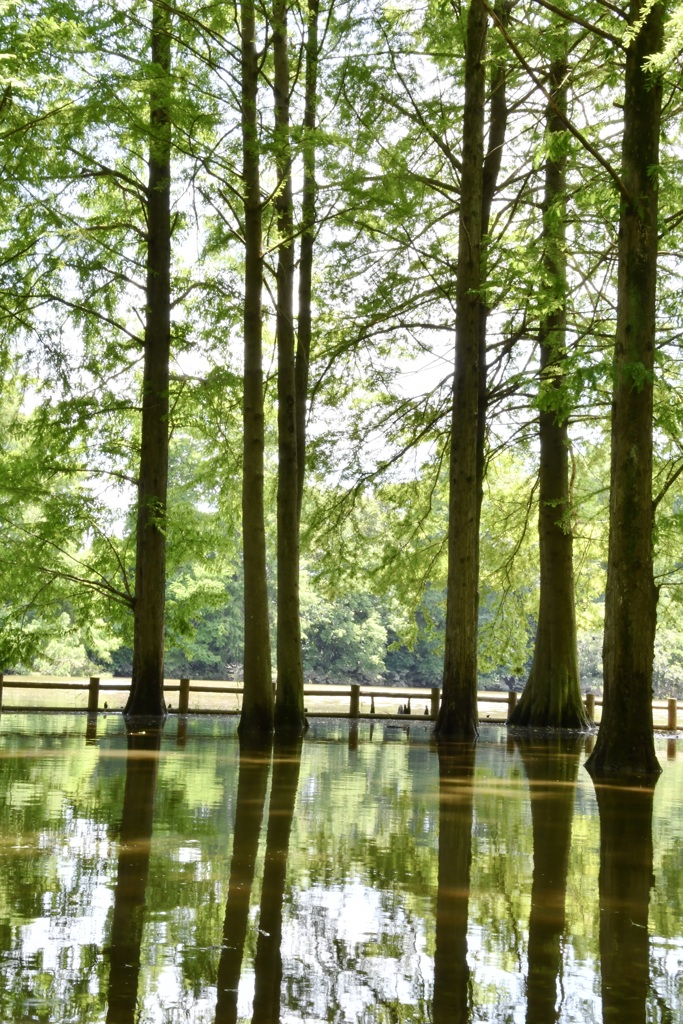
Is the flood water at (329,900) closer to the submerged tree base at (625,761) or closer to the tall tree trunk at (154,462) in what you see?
the submerged tree base at (625,761)

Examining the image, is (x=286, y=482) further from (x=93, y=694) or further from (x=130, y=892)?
(x=130, y=892)

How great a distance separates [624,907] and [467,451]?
1184cm

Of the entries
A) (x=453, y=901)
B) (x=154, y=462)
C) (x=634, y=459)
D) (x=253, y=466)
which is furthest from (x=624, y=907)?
(x=154, y=462)

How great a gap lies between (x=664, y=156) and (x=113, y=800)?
45.7 feet

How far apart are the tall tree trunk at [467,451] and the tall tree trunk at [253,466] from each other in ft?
9.24

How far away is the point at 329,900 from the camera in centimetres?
544

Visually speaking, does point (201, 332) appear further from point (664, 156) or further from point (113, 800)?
point (113, 800)

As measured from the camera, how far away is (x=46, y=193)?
1942 cm

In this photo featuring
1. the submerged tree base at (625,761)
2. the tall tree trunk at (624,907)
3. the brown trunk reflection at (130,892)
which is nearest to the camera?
the brown trunk reflection at (130,892)

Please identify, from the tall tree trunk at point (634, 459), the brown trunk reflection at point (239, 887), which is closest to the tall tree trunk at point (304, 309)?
the tall tree trunk at point (634, 459)

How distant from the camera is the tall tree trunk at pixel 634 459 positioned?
12609 millimetres

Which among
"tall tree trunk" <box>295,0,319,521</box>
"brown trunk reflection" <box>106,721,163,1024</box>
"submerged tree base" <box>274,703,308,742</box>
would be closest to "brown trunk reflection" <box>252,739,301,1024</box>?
"brown trunk reflection" <box>106,721,163,1024</box>

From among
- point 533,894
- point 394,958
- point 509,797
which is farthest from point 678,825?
point 394,958

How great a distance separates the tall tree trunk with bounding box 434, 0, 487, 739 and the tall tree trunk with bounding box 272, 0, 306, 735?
2.41m
